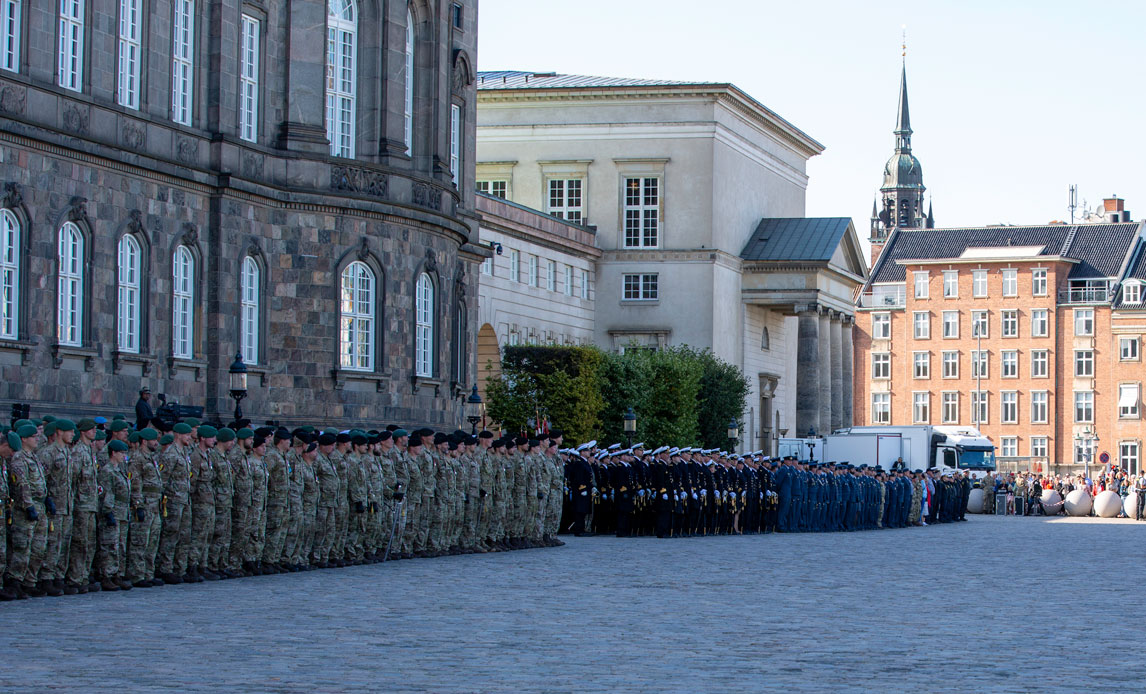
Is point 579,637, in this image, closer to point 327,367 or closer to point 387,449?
point 387,449

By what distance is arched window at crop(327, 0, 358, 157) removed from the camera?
39.7 m

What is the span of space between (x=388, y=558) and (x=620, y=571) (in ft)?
13.5

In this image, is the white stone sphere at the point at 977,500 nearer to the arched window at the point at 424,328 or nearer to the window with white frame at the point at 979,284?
the arched window at the point at 424,328

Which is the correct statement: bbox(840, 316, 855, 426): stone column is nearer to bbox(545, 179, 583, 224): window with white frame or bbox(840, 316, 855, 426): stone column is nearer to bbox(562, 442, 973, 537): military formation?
bbox(545, 179, 583, 224): window with white frame

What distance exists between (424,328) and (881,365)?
3224 inches

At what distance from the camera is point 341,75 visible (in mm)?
39875

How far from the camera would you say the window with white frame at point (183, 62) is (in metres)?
35.6

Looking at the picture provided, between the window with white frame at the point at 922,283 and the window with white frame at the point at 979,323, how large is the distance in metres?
3.30

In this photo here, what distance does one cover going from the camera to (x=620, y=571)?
82.8ft

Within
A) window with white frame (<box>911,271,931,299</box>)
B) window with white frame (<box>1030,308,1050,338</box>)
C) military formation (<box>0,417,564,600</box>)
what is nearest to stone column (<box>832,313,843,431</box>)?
window with white frame (<box>1030,308,1050,338</box>)

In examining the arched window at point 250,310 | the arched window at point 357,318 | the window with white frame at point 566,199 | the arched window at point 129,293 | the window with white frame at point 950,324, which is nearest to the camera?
the arched window at point 129,293

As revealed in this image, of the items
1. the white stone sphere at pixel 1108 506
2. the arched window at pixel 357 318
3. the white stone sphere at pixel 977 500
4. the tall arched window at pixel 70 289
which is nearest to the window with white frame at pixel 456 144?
the arched window at pixel 357 318

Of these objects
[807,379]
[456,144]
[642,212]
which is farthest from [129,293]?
[807,379]

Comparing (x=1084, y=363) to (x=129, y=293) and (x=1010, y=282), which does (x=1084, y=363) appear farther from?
(x=129, y=293)
